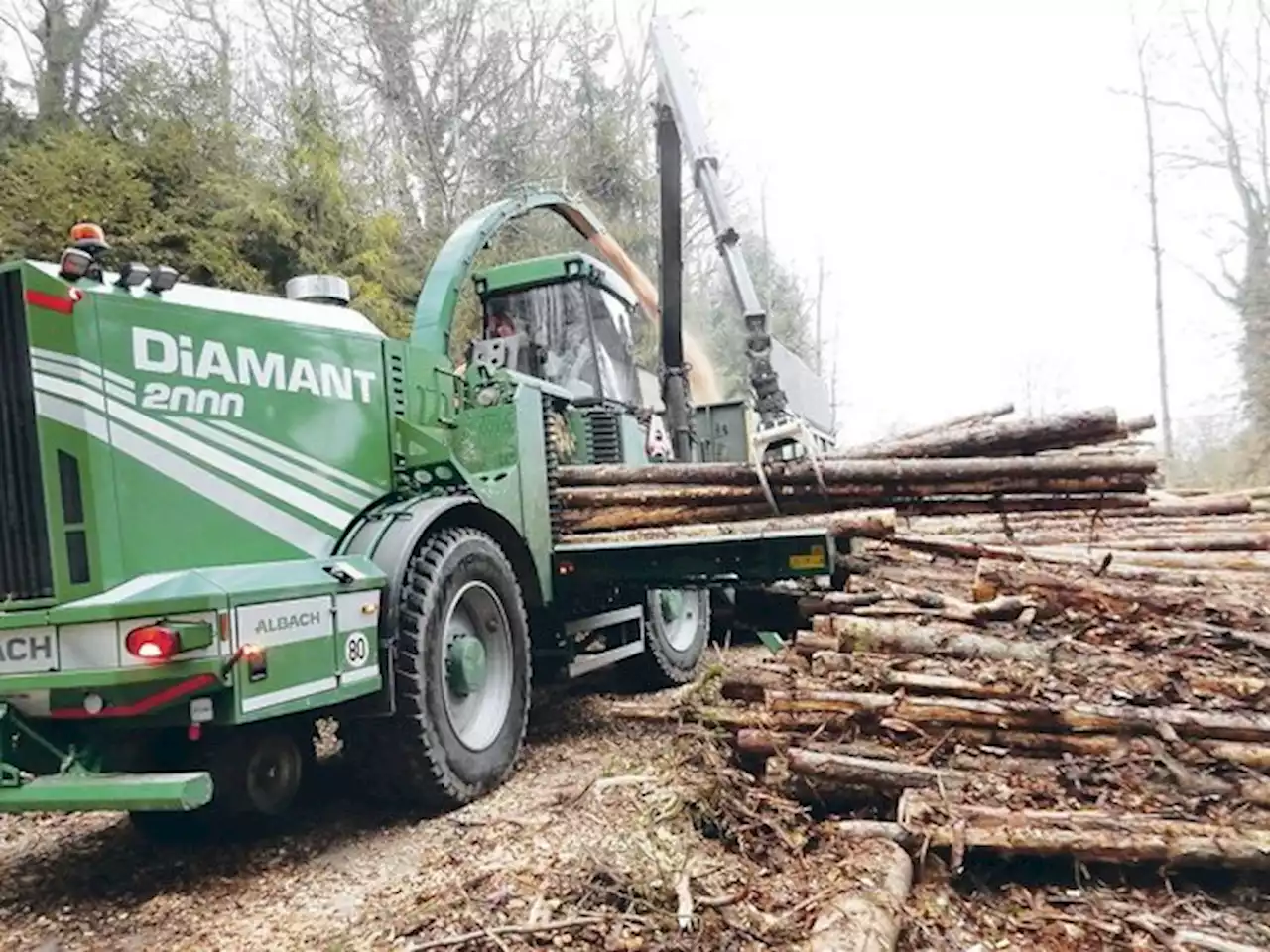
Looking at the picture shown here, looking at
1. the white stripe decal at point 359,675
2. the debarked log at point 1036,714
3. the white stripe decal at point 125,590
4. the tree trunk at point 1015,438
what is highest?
the tree trunk at point 1015,438

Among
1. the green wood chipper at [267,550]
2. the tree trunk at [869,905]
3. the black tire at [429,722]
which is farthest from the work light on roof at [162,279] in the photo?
the tree trunk at [869,905]

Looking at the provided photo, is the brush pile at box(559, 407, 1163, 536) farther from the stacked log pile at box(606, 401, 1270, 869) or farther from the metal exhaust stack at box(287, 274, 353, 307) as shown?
the metal exhaust stack at box(287, 274, 353, 307)

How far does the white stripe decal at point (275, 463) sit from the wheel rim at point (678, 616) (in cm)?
344

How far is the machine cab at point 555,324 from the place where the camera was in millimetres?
6879

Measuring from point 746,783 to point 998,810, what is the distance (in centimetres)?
94

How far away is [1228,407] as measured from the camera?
829 inches

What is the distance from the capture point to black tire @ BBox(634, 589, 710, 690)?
23.4ft

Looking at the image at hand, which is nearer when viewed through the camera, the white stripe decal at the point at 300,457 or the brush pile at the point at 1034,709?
the brush pile at the point at 1034,709

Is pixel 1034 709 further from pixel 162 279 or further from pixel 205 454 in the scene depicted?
pixel 162 279

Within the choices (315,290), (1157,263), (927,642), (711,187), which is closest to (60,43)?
(711,187)

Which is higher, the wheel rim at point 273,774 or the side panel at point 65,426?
the side panel at point 65,426

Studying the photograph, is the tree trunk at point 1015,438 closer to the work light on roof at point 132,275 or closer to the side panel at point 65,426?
the work light on roof at point 132,275

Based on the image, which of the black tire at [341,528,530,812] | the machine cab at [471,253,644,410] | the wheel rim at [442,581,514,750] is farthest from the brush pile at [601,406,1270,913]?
the machine cab at [471,253,644,410]

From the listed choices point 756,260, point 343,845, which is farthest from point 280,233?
point 756,260
